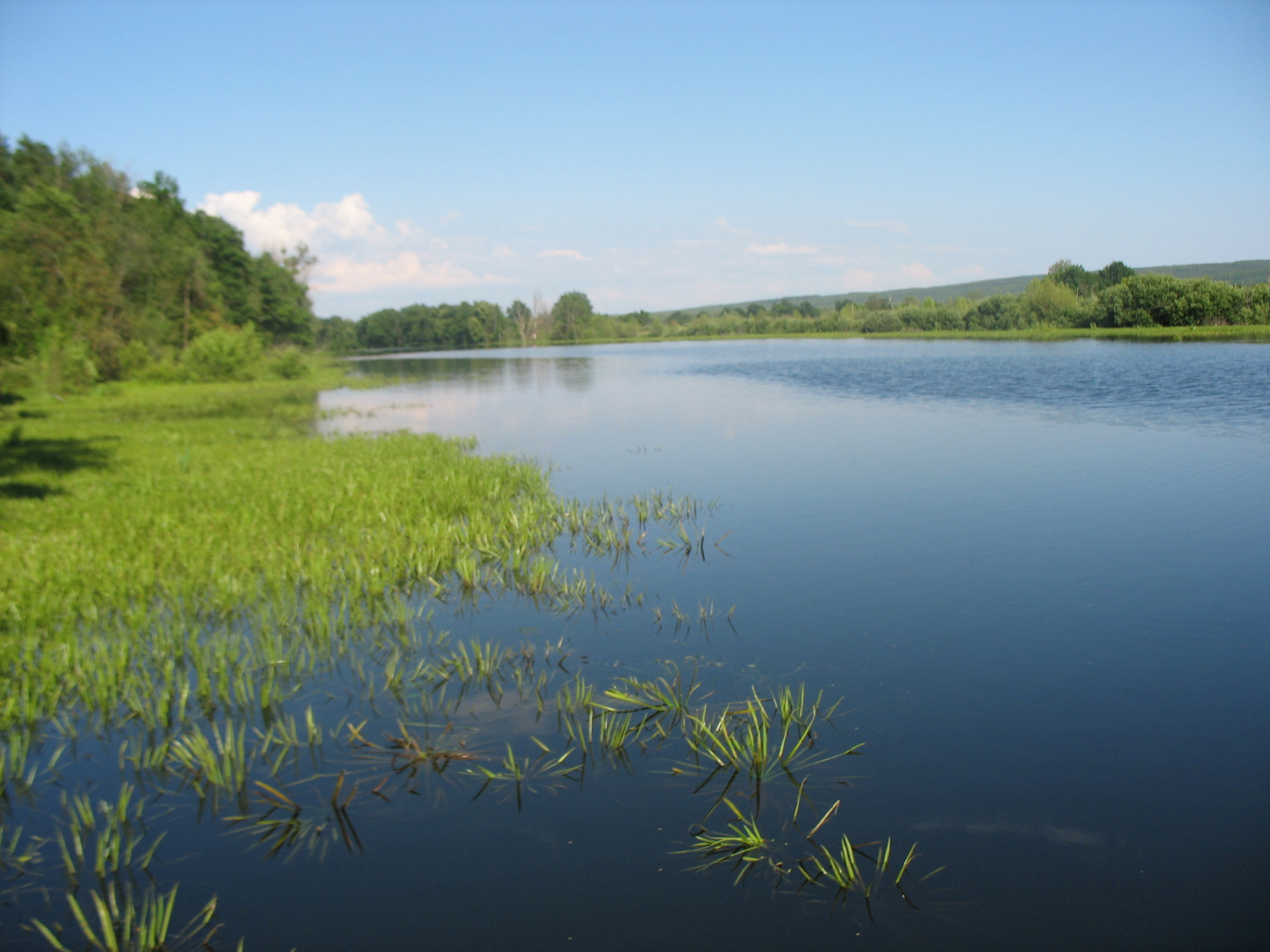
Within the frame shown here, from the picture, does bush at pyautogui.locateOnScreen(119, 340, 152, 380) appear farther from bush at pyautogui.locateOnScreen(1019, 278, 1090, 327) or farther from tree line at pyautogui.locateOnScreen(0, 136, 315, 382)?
bush at pyautogui.locateOnScreen(1019, 278, 1090, 327)

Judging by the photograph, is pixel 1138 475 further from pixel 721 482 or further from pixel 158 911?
pixel 158 911

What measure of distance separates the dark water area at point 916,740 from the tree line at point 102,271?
1054 inches

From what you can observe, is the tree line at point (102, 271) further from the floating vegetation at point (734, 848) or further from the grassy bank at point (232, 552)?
the floating vegetation at point (734, 848)

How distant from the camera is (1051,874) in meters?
4.35

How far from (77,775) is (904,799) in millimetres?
5963

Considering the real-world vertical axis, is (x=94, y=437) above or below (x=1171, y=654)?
above

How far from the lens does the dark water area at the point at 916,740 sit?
4.15 meters

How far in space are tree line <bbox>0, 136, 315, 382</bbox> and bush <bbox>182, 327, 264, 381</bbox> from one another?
52 centimetres

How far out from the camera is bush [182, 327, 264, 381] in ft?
146

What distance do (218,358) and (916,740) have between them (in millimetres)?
48928

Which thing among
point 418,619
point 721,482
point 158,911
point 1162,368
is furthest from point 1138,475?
point 1162,368

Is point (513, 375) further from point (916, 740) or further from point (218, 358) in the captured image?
point (916, 740)

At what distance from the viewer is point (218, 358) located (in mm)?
45156

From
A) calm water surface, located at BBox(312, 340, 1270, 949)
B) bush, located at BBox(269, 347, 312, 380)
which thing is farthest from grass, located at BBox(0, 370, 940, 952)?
bush, located at BBox(269, 347, 312, 380)
